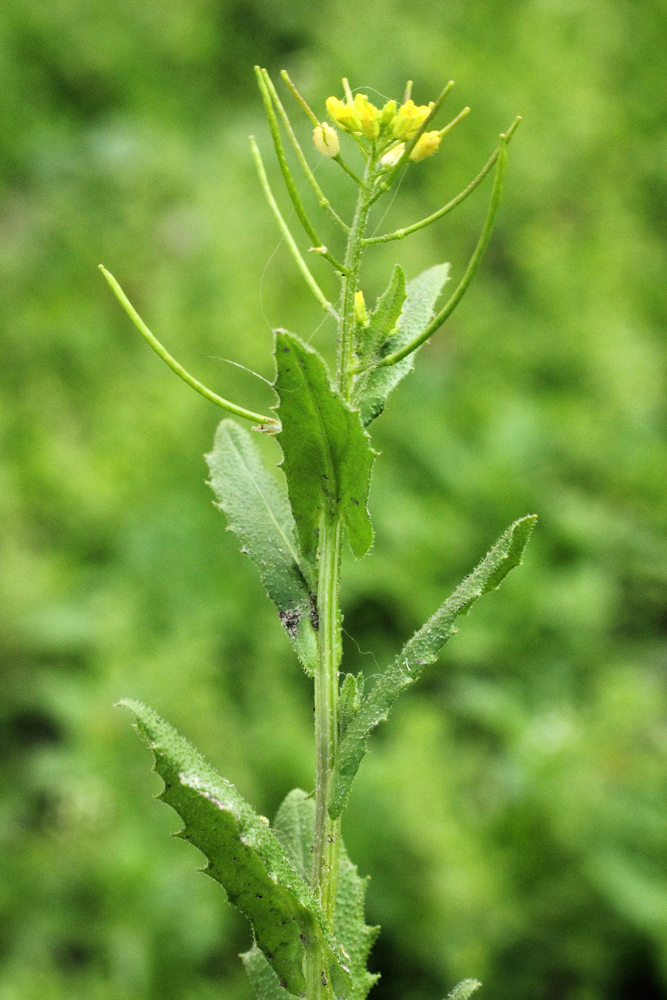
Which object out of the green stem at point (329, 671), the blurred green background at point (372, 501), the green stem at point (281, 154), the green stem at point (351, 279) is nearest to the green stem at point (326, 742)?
the green stem at point (329, 671)

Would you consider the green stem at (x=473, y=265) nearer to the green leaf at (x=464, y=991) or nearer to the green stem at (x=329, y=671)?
the green stem at (x=329, y=671)

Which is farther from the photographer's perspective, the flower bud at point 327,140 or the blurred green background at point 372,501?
the blurred green background at point 372,501

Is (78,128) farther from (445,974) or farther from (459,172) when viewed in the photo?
(445,974)

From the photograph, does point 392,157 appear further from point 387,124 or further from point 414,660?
point 414,660

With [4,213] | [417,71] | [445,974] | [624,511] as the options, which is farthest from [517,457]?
[4,213]

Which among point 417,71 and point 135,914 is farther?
point 417,71

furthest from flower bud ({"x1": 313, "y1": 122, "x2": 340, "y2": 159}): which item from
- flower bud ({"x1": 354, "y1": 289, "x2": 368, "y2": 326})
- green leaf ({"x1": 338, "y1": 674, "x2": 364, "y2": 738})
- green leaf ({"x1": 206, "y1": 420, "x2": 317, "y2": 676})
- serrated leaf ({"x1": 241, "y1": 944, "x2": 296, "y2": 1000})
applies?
serrated leaf ({"x1": 241, "y1": 944, "x2": 296, "y2": 1000})
